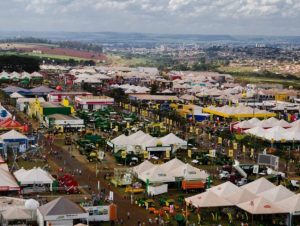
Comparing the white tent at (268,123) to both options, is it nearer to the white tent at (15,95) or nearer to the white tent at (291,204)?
the white tent at (291,204)

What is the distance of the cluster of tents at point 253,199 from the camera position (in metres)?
18.5

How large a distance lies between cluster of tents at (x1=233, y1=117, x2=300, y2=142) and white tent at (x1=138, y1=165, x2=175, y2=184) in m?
10.8

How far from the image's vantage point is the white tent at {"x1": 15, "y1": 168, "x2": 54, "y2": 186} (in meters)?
21.5

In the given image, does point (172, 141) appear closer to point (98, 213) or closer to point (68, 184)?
point (68, 184)

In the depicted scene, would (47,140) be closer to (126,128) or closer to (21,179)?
(126,128)

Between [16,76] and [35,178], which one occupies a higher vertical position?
[35,178]

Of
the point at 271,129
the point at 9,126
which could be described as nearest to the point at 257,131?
the point at 271,129

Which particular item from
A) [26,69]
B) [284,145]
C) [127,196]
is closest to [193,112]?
[284,145]

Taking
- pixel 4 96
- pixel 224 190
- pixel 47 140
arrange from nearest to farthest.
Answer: pixel 224 190 → pixel 47 140 → pixel 4 96

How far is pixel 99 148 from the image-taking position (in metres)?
30.0

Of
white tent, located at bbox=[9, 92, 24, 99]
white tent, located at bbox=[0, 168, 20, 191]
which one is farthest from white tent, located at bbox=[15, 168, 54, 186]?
white tent, located at bbox=[9, 92, 24, 99]

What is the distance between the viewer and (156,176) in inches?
877

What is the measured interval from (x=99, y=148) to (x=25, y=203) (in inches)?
475

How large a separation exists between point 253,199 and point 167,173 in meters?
4.52
